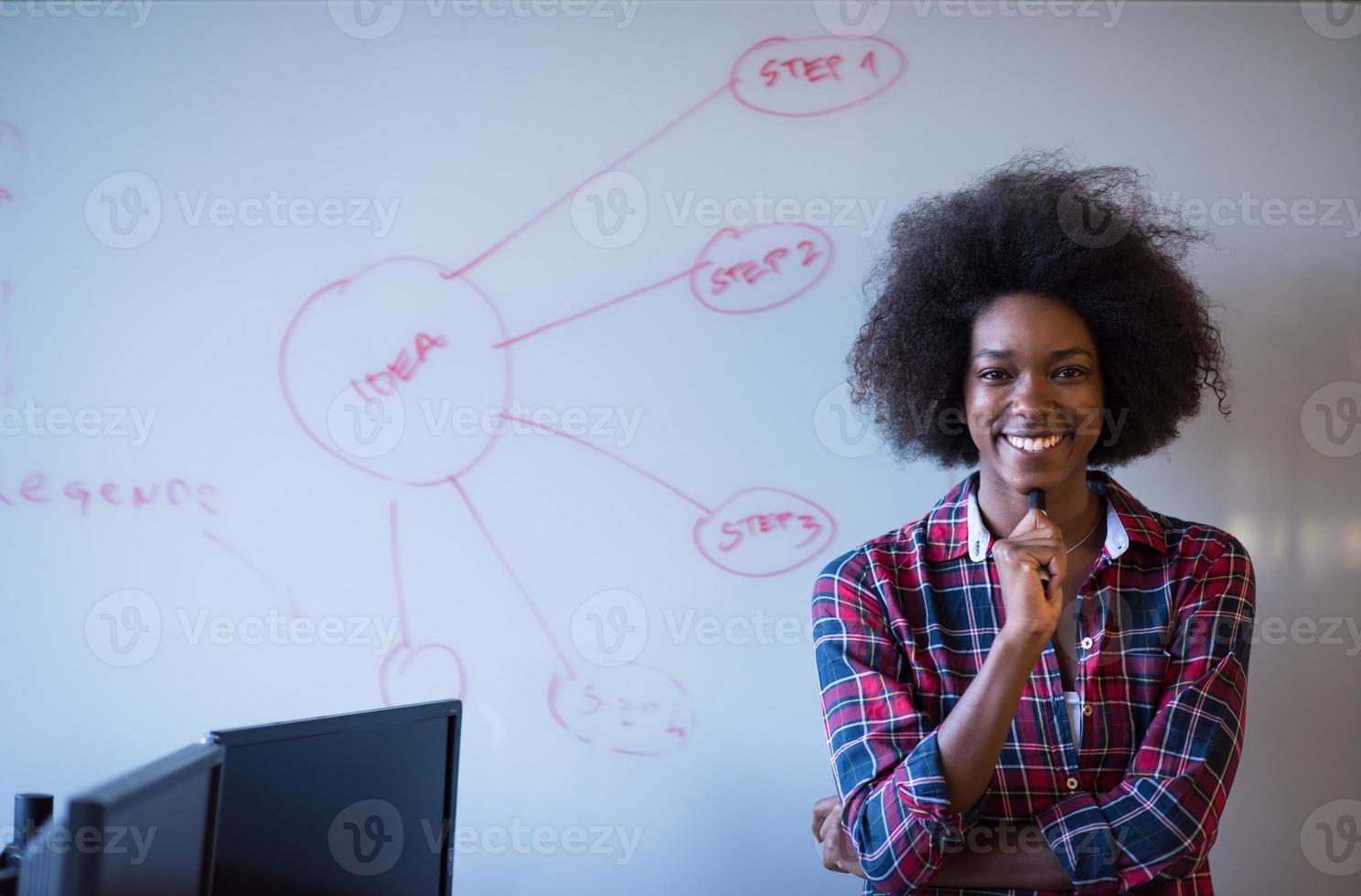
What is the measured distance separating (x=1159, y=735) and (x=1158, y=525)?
330 millimetres

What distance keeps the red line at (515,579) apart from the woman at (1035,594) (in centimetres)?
54

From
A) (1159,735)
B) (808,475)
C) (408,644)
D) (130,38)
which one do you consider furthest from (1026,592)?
(130,38)

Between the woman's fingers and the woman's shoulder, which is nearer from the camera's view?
the woman's shoulder

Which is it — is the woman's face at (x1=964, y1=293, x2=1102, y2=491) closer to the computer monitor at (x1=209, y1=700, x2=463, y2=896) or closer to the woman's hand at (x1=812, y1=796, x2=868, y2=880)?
the woman's hand at (x1=812, y1=796, x2=868, y2=880)

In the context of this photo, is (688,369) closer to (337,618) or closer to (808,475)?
(808,475)

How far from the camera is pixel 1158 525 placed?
1.72 metres

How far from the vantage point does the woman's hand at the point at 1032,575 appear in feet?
4.99

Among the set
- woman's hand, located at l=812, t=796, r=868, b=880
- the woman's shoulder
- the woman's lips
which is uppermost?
the woman's lips

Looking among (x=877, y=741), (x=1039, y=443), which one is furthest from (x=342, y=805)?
(x=1039, y=443)

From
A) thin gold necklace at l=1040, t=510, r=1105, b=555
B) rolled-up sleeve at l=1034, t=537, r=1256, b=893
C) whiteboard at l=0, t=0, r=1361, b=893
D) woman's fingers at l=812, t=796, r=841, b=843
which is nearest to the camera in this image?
rolled-up sleeve at l=1034, t=537, r=1256, b=893

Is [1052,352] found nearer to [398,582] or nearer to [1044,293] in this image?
[1044,293]

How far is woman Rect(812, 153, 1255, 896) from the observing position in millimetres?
1503

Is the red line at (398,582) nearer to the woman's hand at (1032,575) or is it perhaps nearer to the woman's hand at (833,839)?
the woman's hand at (833,839)

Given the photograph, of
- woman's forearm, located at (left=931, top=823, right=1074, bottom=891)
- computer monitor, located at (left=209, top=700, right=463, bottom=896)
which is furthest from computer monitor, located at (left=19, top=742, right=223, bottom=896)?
woman's forearm, located at (left=931, top=823, right=1074, bottom=891)
